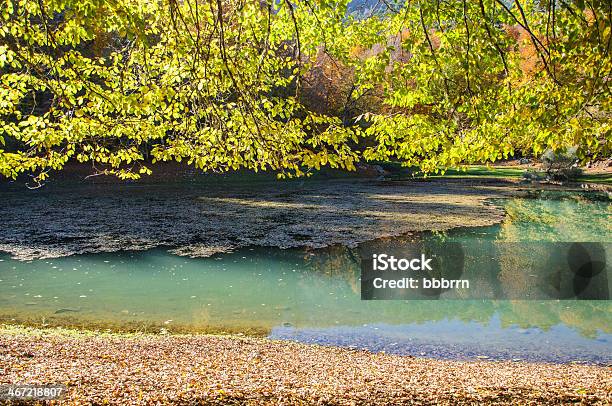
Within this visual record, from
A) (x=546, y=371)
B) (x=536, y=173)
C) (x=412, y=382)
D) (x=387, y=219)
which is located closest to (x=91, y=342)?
(x=412, y=382)

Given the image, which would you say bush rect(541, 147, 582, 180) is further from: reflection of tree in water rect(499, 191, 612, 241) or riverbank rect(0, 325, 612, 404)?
riverbank rect(0, 325, 612, 404)

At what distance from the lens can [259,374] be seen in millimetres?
7227

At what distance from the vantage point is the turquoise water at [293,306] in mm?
10461

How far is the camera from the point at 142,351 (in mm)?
8352

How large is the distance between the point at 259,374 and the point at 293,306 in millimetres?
5309

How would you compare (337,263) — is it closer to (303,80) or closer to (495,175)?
(303,80)

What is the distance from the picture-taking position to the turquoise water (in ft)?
34.3

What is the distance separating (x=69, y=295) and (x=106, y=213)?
13.5 m

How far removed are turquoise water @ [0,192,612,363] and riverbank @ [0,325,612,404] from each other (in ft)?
4.05

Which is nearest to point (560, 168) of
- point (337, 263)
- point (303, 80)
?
point (337, 263)

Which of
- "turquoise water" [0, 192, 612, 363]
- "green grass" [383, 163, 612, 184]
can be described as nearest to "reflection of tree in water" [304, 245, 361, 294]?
"turquoise water" [0, 192, 612, 363]

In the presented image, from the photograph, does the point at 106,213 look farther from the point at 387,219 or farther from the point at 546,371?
the point at 546,371

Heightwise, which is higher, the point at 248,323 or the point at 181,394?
the point at 181,394

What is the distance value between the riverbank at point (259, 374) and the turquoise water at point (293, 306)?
1233 mm
